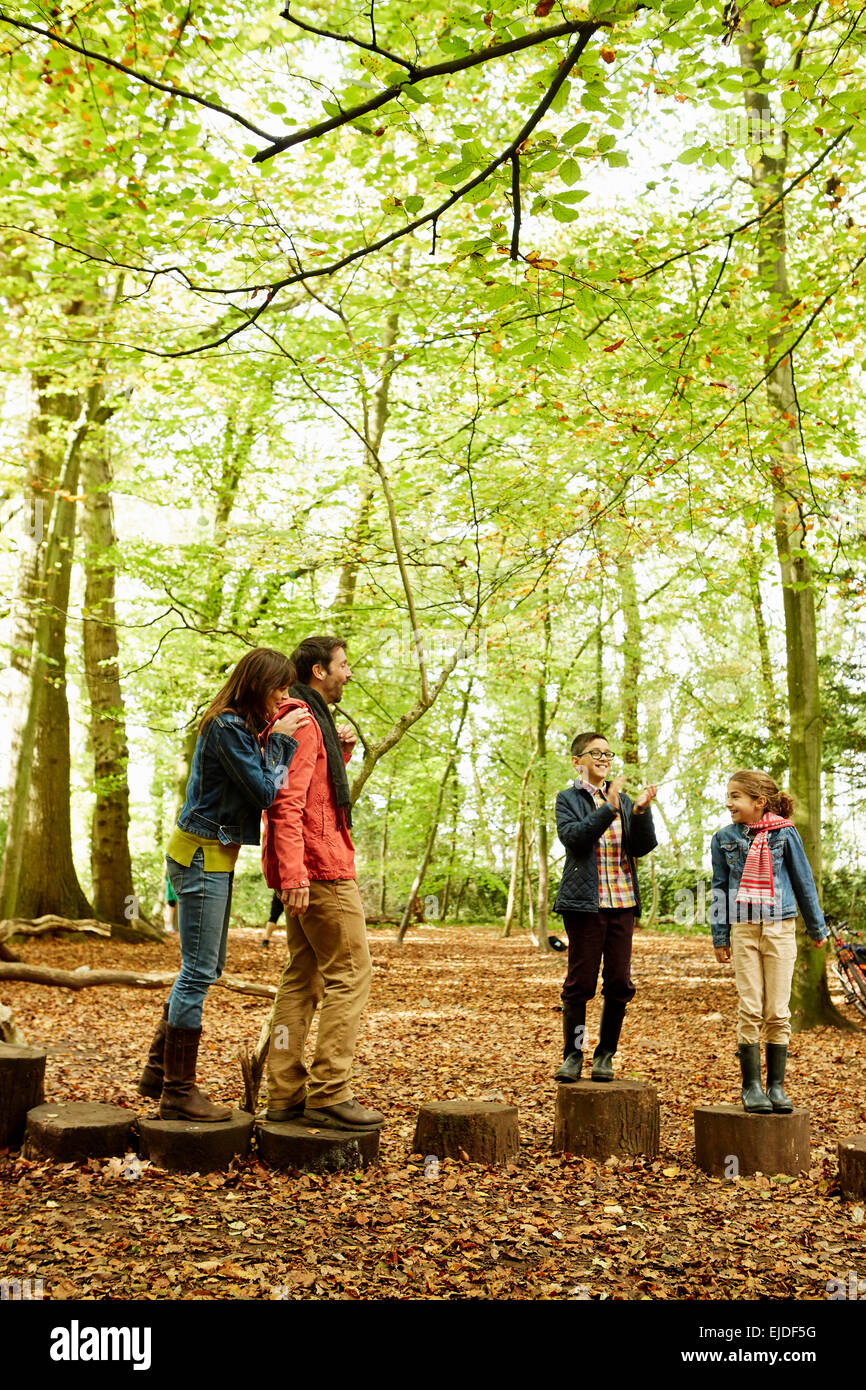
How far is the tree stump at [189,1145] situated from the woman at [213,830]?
102mm

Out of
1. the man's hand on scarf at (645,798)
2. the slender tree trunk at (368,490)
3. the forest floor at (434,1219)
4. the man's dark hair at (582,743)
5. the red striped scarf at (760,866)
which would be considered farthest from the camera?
the slender tree trunk at (368,490)

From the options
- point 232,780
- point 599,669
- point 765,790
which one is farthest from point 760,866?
point 599,669

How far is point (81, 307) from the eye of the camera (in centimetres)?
1253

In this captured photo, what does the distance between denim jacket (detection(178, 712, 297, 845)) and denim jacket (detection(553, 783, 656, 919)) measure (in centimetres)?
170

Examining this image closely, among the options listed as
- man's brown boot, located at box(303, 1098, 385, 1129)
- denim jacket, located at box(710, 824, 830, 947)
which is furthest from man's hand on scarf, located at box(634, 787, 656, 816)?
man's brown boot, located at box(303, 1098, 385, 1129)

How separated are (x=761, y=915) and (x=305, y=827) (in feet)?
7.59

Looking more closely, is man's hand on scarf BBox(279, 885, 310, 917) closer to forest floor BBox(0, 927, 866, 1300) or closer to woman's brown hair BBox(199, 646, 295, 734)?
woman's brown hair BBox(199, 646, 295, 734)

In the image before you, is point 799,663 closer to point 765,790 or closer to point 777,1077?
point 765,790

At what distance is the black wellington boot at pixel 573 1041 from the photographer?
5.25 metres

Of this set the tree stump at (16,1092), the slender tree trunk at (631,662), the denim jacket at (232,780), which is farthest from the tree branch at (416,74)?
the slender tree trunk at (631,662)

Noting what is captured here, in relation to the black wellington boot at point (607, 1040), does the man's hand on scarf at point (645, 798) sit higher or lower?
higher

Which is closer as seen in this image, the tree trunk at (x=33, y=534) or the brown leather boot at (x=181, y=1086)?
the brown leather boot at (x=181, y=1086)

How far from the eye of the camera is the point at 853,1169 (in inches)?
173

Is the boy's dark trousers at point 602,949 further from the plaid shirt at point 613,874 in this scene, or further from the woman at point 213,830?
the woman at point 213,830
